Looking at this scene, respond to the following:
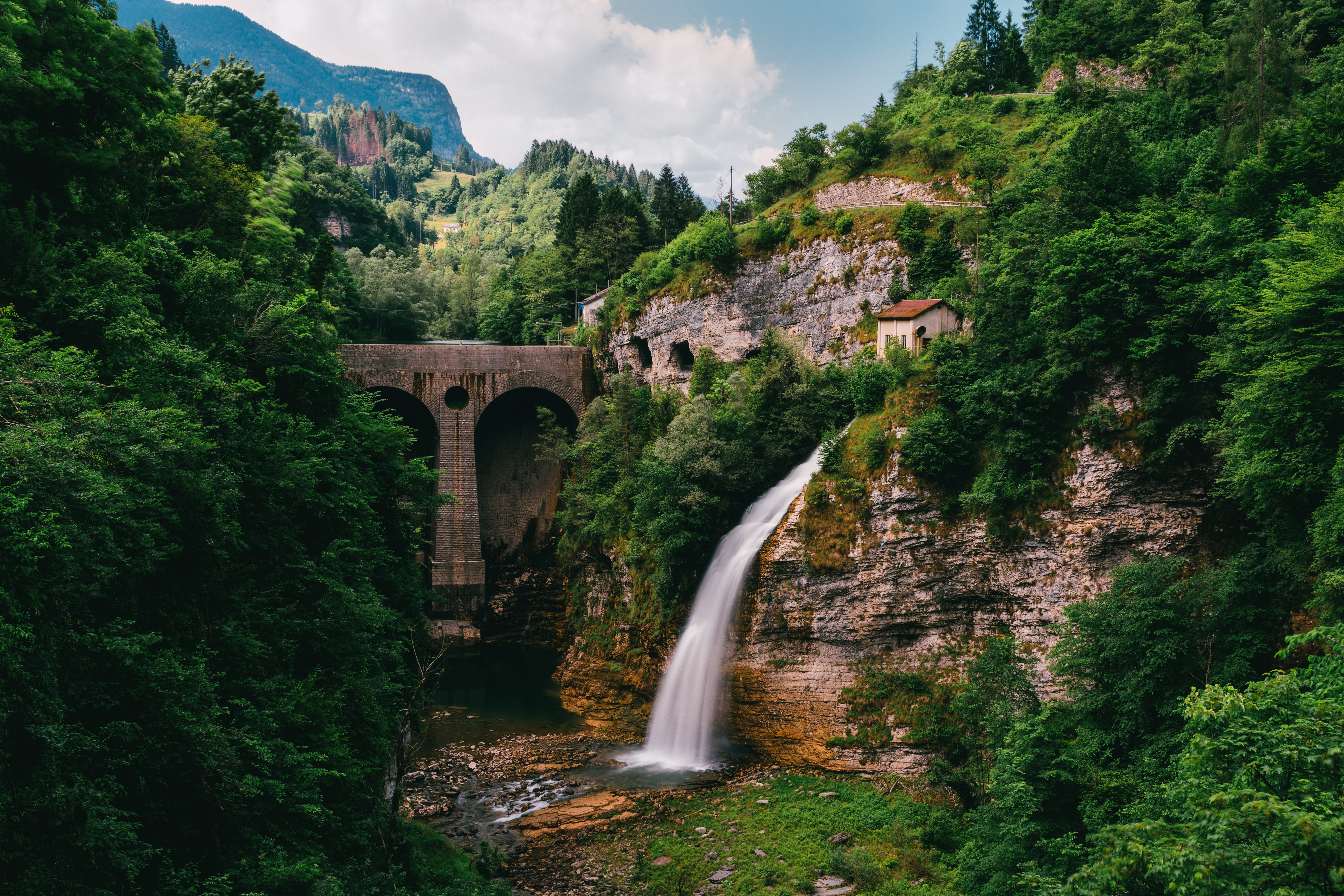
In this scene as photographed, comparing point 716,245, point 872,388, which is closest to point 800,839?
point 872,388

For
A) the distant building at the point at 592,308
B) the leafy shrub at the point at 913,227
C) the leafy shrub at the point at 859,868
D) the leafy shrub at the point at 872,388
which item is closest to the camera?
the leafy shrub at the point at 859,868

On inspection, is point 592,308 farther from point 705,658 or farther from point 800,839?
point 800,839

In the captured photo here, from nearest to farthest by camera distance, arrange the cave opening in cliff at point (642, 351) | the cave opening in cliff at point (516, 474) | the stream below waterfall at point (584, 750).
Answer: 1. the stream below waterfall at point (584, 750)
2. the cave opening in cliff at point (642, 351)
3. the cave opening in cliff at point (516, 474)

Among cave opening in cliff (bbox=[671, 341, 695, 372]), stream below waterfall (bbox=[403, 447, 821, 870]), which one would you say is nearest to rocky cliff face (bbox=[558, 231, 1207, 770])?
stream below waterfall (bbox=[403, 447, 821, 870])

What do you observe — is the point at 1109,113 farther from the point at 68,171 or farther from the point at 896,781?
the point at 68,171

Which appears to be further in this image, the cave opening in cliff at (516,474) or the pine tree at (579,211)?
the pine tree at (579,211)

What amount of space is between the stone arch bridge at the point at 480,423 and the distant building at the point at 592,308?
6398 mm

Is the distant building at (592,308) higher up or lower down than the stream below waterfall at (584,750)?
higher up

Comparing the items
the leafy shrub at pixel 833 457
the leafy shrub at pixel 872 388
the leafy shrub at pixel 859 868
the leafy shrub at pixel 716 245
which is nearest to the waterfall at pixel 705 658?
the leafy shrub at pixel 833 457

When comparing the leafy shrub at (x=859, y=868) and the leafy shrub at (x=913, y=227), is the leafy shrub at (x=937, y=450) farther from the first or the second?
the leafy shrub at (x=913, y=227)

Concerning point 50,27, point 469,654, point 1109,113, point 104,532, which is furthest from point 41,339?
point 469,654

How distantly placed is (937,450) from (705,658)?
10648mm

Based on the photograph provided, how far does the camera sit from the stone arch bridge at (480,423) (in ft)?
136

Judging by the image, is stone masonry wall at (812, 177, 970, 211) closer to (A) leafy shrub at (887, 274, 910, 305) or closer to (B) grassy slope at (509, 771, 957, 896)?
(A) leafy shrub at (887, 274, 910, 305)
